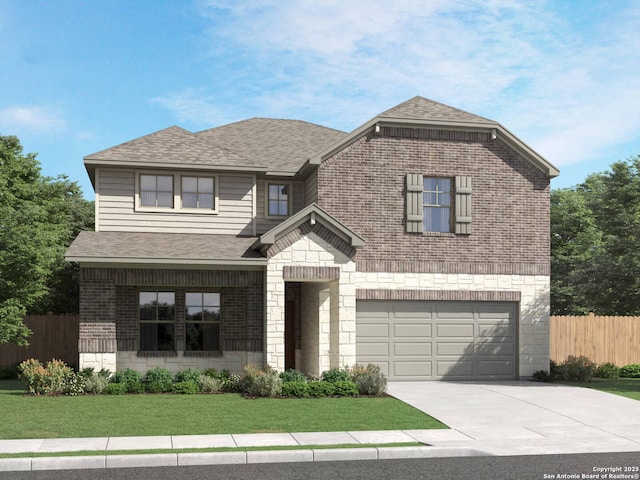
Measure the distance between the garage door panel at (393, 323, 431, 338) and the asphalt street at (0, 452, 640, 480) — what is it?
11.2m

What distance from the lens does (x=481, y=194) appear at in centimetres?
2414

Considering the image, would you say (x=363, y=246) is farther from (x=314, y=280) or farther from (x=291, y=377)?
(x=291, y=377)

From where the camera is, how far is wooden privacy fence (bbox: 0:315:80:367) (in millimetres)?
27203

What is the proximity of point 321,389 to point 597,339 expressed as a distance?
565 inches

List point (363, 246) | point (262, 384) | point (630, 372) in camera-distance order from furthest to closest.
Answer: point (630, 372) < point (363, 246) < point (262, 384)

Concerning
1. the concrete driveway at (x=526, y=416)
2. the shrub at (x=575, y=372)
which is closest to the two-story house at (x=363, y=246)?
the shrub at (x=575, y=372)

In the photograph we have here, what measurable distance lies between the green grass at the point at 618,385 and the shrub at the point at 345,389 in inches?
290

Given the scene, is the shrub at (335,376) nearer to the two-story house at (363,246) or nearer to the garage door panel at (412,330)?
the two-story house at (363,246)

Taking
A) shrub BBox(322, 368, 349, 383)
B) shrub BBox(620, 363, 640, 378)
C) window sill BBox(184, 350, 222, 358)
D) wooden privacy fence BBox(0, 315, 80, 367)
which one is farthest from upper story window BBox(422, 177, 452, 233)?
wooden privacy fence BBox(0, 315, 80, 367)

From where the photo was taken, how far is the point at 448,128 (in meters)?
23.9

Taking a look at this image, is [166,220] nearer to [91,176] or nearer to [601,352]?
[91,176]

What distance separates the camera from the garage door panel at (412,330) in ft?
76.5

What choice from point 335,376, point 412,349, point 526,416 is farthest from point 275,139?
point 526,416

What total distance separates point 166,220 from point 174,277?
262cm
